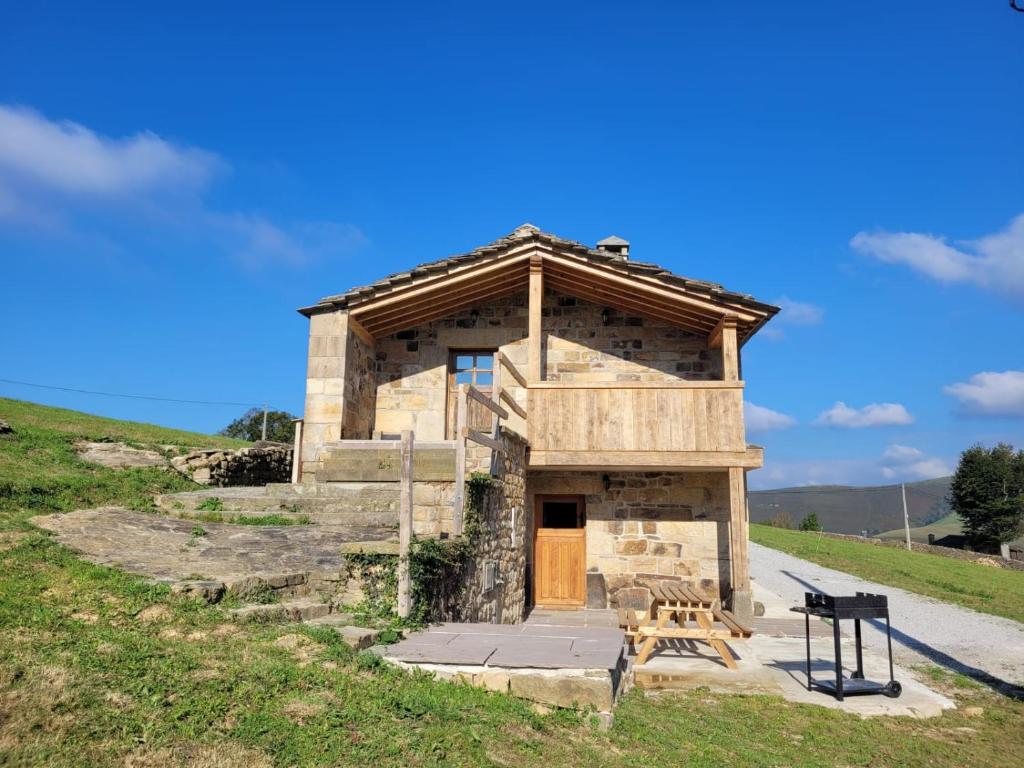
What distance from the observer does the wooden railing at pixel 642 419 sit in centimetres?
1002

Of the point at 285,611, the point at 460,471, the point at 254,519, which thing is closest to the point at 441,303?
the point at 254,519

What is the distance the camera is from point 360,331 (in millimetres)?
11633

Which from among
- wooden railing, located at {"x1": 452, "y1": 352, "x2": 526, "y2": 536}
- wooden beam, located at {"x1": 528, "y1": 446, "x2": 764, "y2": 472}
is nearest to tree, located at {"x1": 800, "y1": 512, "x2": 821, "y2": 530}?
wooden beam, located at {"x1": 528, "y1": 446, "x2": 764, "y2": 472}

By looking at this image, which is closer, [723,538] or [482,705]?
[482,705]

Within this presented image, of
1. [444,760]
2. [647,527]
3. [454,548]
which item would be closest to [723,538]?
[647,527]

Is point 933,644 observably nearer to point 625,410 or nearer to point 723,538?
point 723,538

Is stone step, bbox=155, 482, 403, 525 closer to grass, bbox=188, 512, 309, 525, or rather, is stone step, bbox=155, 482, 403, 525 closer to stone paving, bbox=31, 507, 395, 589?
grass, bbox=188, 512, 309, 525

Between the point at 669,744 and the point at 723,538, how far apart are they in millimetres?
7498

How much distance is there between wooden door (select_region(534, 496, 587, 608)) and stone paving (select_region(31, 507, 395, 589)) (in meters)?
4.82

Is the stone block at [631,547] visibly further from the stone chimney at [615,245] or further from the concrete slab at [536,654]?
the concrete slab at [536,654]

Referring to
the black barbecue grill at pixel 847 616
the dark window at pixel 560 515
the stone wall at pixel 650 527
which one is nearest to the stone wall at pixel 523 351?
the stone wall at pixel 650 527

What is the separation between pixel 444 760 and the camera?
10.6ft

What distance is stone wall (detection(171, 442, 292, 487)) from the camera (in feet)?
40.4

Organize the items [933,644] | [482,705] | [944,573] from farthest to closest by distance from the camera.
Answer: [944,573] → [933,644] → [482,705]
